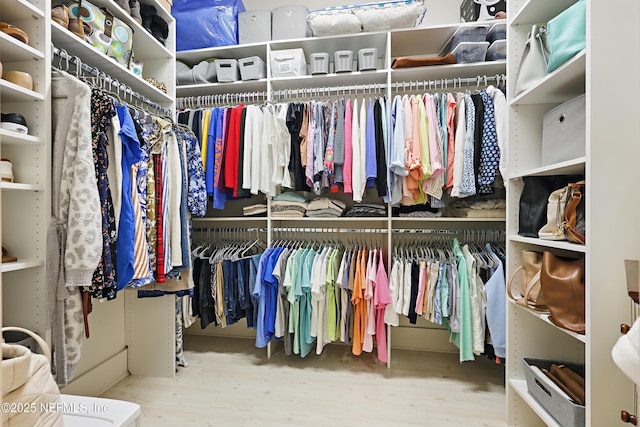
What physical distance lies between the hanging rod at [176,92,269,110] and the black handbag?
1839mm

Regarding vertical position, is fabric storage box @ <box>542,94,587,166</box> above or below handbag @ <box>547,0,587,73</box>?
below

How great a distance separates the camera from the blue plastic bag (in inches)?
98.0

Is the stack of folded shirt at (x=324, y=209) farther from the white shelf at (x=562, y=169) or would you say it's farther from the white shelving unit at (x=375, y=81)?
the white shelf at (x=562, y=169)

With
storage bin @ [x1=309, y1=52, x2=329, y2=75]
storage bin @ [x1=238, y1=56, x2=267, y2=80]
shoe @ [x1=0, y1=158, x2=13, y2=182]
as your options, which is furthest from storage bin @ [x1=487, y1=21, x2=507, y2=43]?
shoe @ [x1=0, y1=158, x2=13, y2=182]

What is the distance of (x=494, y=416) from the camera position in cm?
177

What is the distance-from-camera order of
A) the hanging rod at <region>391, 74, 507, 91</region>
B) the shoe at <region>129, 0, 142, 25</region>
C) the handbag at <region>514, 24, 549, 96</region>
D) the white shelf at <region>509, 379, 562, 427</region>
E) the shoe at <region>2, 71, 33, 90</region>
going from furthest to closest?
the hanging rod at <region>391, 74, 507, 91</region>
the shoe at <region>129, 0, 142, 25</region>
the handbag at <region>514, 24, 549, 96</region>
the white shelf at <region>509, 379, 562, 427</region>
the shoe at <region>2, 71, 33, 90</region>

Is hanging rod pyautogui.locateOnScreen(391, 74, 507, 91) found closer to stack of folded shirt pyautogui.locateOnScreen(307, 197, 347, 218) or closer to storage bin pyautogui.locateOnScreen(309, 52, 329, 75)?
storage bin pyautogui.locateOnScreen(309, 52, 329, 75)

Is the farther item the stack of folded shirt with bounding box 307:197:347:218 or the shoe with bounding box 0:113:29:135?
the stack of folded shirt with bounding box 307:197:347:218

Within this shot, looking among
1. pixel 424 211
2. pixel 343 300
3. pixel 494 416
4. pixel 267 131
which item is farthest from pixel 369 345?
pixel 267 131

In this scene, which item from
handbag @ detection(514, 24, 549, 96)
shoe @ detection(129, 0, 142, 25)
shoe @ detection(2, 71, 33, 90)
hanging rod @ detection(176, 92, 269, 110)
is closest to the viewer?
shoe @ detection(2, 71, 33, 90)

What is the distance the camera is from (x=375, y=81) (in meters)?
2.48

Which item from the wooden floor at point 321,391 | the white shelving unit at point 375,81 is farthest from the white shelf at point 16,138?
the wooden floor at point 321,391

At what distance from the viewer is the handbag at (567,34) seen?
3.97 ft

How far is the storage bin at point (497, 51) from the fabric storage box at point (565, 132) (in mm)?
882
